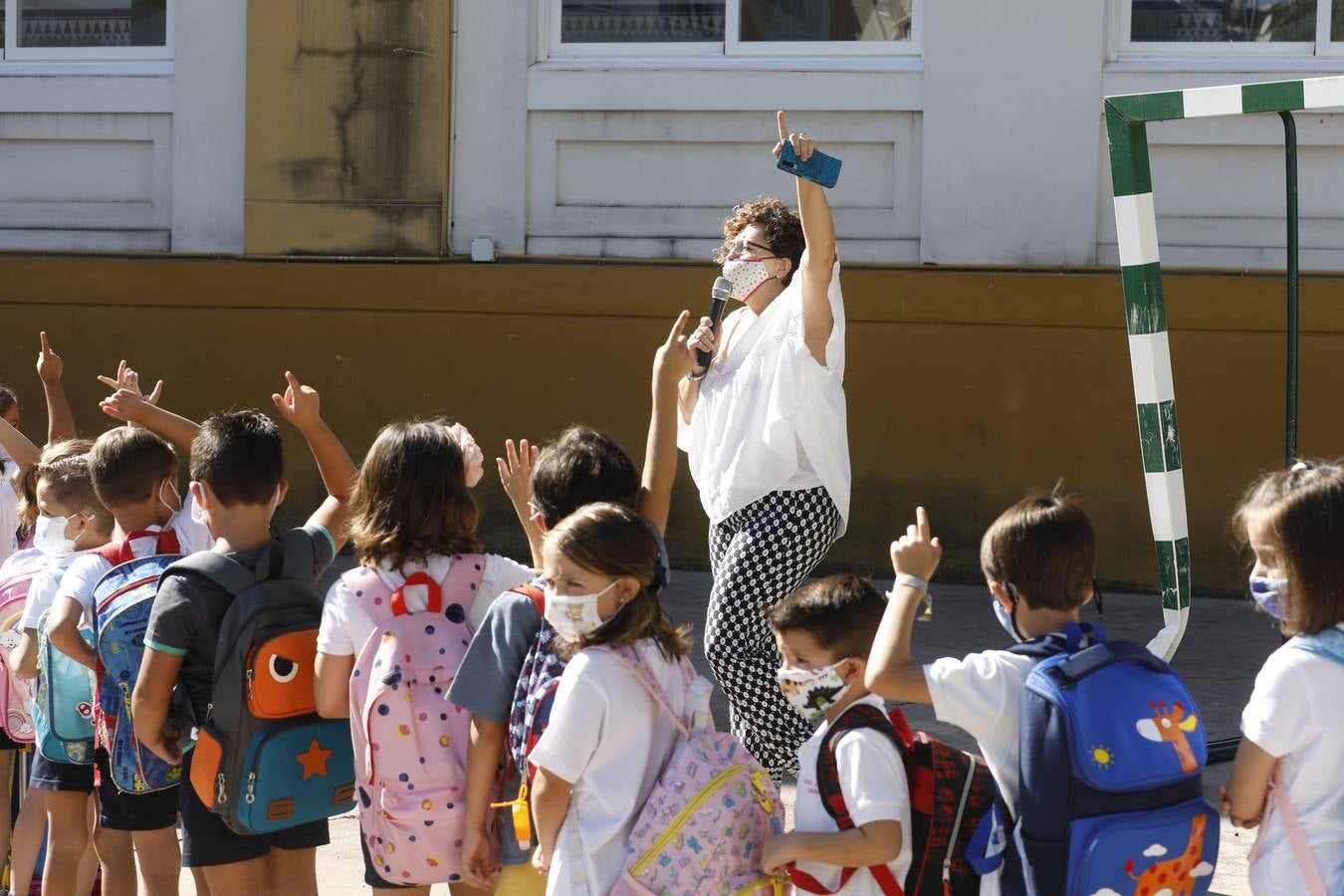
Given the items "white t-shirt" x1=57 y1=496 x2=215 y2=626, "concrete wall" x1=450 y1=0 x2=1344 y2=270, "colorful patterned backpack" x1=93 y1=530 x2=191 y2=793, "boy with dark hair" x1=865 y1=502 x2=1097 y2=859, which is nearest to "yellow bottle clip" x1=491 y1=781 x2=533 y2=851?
"boy with dark hair" x1=865 y1=502 x2=1097 y2=859

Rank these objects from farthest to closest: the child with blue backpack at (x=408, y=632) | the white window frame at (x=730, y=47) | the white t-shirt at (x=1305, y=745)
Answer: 1. the white window frame at (x=730, y=47)
2. the child with blue backpack at (x=408, y=632)
3. the white t-shirt at (x=1305, y=745)

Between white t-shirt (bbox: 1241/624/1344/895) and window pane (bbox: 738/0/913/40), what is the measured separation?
6.13 meters

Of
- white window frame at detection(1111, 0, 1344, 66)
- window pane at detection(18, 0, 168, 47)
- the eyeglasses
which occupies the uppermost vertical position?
window pane at detection(18, 0, 168, 47)

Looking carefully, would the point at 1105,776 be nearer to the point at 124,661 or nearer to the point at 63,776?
the point at 124,661

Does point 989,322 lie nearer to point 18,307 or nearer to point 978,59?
point 978,59

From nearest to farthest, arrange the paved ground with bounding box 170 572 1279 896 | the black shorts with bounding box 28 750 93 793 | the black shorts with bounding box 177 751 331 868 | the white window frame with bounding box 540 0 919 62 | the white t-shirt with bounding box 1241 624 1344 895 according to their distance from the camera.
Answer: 1. the white t-shirt with bounding box 1241 624 1344 895
2. the black shorts with bounding box 177 751 331 868
3. the black shorts with bounding box 28 750 93 793
4. the paved ground with bounding box 170 572 1279 896
5. the white window frame with bounding box 540 0 919 62

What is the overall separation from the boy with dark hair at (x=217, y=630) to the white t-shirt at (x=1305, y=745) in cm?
186

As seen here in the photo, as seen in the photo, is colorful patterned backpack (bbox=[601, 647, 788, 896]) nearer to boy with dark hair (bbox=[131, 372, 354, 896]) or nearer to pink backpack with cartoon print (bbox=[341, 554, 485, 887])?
pink backpack with cartoon print (bbox=[341, 554, 485, 887])

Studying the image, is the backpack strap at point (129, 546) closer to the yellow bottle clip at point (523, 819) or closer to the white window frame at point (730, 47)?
the yellow bottle clip at point (523, 819)


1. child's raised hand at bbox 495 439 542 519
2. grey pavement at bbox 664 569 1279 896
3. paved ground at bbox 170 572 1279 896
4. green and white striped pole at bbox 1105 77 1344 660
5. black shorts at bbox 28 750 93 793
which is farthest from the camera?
grey pavement at bbox 664 569 1279 896

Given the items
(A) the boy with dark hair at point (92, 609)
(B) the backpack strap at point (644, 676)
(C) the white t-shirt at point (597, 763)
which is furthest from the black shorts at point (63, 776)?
(B) the backpack strap at point (644, 676)

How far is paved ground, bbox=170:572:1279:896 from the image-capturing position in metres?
4.39

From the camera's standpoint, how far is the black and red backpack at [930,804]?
8.82 ft

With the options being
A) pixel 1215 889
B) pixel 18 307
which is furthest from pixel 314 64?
pixel 1215 889
